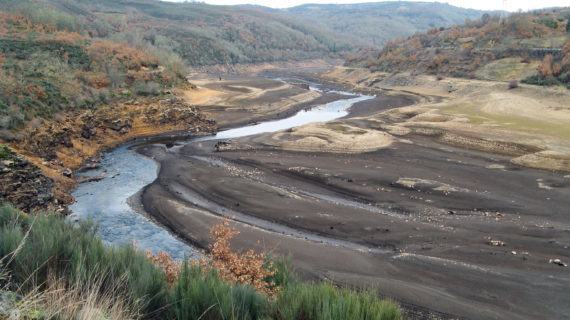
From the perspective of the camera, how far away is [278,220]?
2506 centimetres

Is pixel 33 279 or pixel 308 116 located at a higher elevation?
pixel 33 279

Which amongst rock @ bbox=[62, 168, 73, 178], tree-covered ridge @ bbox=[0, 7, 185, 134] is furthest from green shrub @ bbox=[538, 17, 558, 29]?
rock @ bbox=[62, 168, 73, 178]

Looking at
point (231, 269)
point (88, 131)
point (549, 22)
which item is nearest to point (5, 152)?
point (88, 131)

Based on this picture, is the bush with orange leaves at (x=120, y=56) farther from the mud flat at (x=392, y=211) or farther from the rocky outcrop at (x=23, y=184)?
the rocky outcrop at (x=23, y=184)

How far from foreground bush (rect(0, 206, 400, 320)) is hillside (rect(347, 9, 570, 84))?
61.3 m

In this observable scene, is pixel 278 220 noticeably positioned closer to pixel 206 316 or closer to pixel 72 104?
pixel 206 316

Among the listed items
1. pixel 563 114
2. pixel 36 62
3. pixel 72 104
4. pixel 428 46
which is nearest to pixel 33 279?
pixel 72 104

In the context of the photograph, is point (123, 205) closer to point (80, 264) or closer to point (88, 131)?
point (88, 131)

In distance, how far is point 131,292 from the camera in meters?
7.75

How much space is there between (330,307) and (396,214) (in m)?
Result: 18.7

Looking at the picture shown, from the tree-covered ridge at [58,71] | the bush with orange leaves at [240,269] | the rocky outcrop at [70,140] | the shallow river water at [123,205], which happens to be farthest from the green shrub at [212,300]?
the tree-covered ridge at [58,71]

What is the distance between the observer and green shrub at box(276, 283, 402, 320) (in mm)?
7047

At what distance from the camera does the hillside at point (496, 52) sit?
65.2 m

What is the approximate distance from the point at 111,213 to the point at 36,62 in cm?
2983
